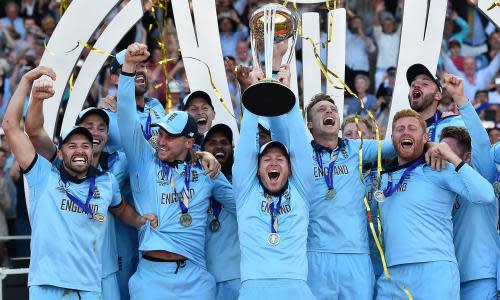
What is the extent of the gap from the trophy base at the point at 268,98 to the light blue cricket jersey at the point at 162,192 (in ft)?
2.85

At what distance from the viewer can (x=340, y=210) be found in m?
7.59

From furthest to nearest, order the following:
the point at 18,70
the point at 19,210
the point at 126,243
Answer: the point at 18,70 → the point at 19,210 → the point at 126,243

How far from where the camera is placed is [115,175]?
7824 mm

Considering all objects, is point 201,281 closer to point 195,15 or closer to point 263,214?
point 263,214

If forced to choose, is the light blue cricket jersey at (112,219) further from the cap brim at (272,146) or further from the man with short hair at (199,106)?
the cap brim at (272,146)

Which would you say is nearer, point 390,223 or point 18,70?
point 390,223

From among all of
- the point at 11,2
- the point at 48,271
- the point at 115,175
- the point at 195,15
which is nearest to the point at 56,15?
the point at 11,2

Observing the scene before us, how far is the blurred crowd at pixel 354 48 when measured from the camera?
1205cm

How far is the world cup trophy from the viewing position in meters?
6.95

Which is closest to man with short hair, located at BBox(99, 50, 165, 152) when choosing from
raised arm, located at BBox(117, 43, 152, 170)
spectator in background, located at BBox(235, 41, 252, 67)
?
raised arm, located at BBox(117, 43, 152, 170)

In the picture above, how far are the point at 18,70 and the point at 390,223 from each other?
599 centimetres

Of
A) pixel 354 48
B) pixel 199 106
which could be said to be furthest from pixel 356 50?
pixel 199 106

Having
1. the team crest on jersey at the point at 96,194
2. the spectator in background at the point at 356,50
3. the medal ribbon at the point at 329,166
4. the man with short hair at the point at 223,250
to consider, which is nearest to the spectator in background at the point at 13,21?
the spectator in background at the point at 356,50

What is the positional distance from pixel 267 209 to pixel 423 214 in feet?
3.71
